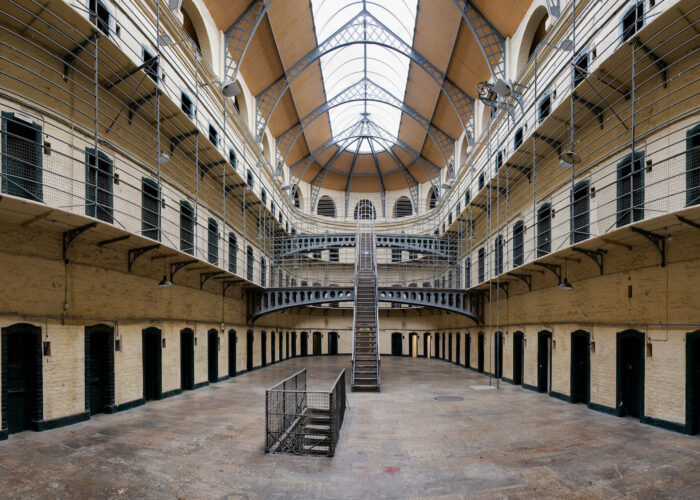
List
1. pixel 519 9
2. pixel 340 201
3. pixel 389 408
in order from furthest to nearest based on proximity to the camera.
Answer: pixel 340 201 → pixel 519 9 → pixel 389 408

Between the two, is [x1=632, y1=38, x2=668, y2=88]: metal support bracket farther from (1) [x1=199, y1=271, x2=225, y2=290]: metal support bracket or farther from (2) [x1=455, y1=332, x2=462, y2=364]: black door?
(2) [x1=455, y1=332, x2=462, y2=364]: black door

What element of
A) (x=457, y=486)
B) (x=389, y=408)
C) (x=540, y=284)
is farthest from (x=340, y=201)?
(x=457, y=486)

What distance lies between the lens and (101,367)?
9.69 metres

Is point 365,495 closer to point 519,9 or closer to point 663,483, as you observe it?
point 663,483

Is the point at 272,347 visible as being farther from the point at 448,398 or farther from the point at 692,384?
the point at 692,384

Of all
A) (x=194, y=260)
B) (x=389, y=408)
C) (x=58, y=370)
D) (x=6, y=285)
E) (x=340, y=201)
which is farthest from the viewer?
(x=340, y=201)

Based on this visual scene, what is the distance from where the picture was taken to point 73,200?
8297 mm

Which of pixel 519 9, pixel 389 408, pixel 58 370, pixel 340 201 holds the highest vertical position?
pixel 519 9

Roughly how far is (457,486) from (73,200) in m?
8.33

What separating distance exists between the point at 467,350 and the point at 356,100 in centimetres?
1542

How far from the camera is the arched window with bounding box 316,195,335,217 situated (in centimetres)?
3478

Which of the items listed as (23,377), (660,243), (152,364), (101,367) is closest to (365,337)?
(152,364)

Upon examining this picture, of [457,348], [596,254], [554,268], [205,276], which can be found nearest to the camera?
[596,254]

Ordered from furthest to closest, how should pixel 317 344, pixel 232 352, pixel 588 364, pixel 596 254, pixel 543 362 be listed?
pixel 317 344 → pixel 232 352 → pixel 543 362 → pixel 588 364 → pixel 596 254
